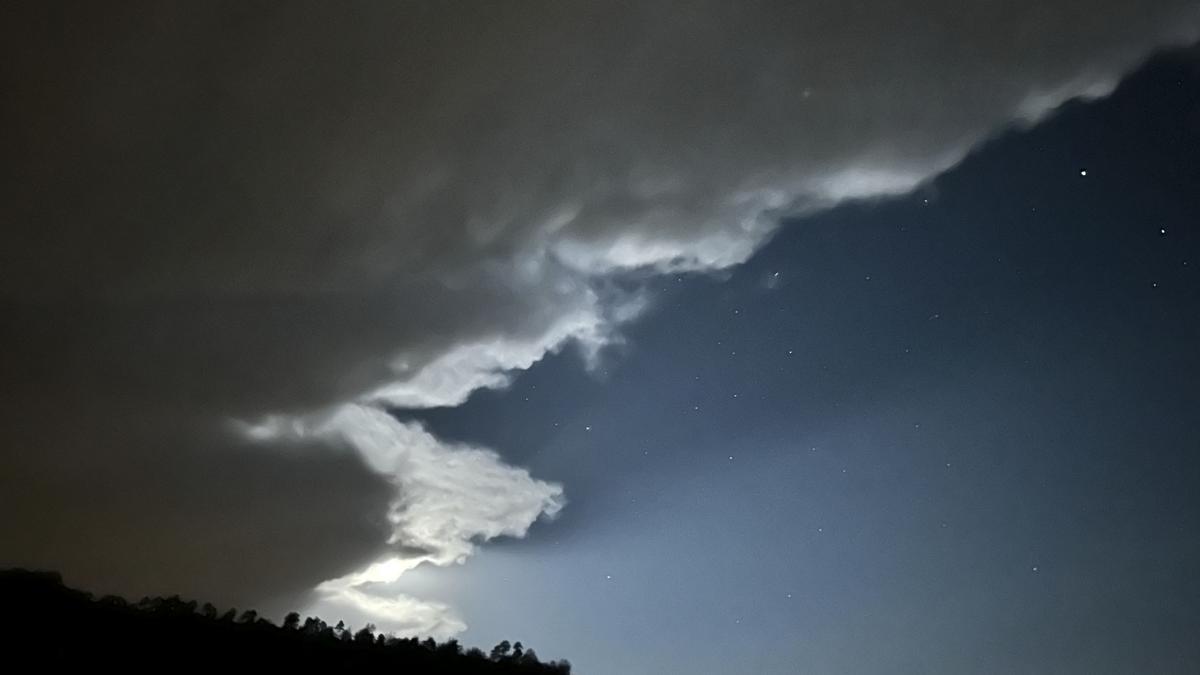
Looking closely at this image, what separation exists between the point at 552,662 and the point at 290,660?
627 inches

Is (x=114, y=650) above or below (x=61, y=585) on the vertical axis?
below

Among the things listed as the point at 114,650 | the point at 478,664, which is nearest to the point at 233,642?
the point at 114,650

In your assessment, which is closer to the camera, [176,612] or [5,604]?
[5,604]

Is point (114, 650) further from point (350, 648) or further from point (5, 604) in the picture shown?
point (350, 648)

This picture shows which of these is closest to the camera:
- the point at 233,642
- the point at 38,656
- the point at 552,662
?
the point at 38,656

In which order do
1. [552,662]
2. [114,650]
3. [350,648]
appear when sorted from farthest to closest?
1. [552,662]
2. [350,648]
3. [114,650]

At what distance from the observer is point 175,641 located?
141 feet

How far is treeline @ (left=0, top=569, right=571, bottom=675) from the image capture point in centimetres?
3909

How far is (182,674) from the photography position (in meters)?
40.2

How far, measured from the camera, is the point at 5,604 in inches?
1666

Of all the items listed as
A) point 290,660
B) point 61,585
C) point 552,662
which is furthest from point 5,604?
point 552,662

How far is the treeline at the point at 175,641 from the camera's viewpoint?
3909cm

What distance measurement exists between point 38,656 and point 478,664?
21077 millimetres

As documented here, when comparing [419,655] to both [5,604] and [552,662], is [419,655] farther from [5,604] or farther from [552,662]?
[5,604]
